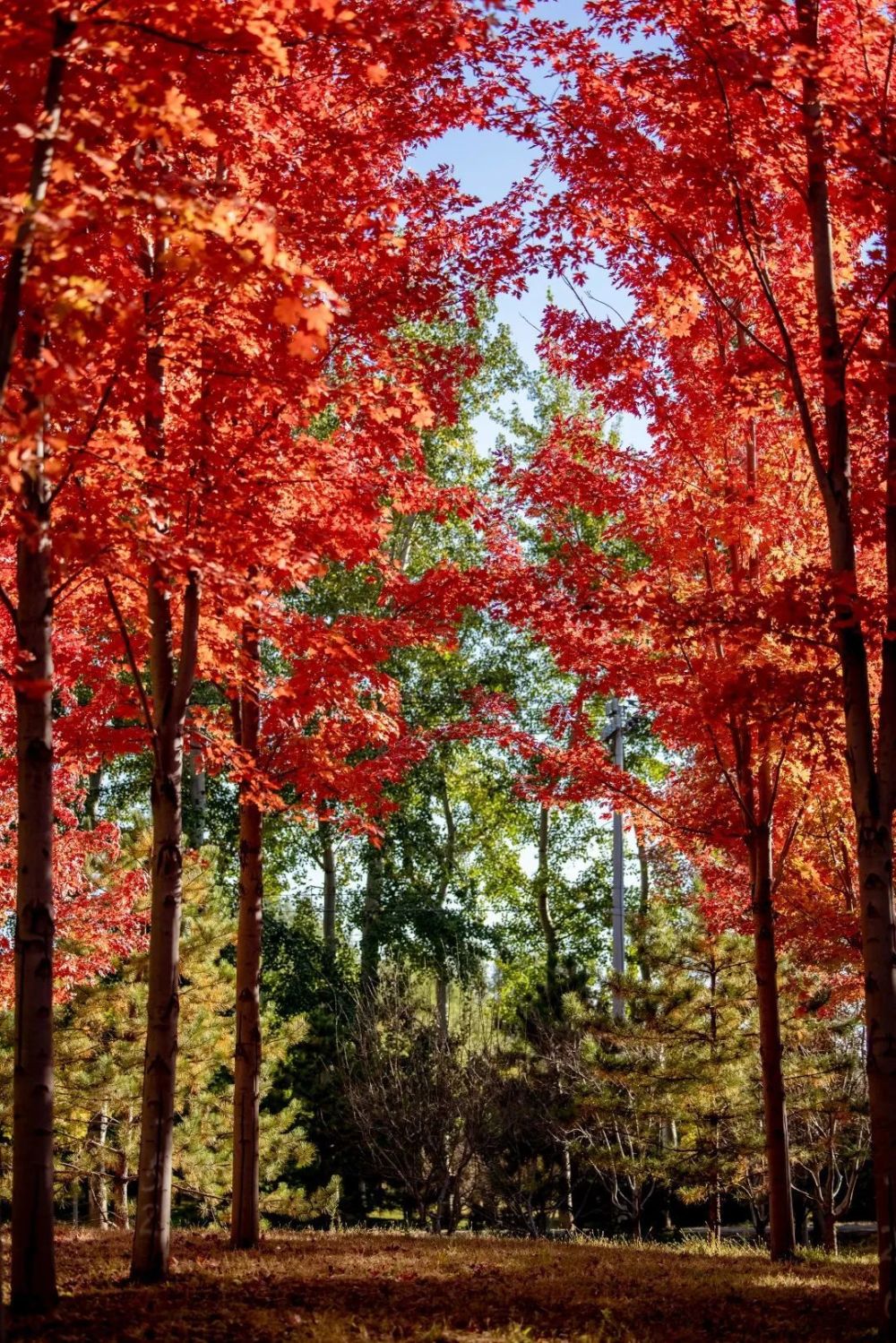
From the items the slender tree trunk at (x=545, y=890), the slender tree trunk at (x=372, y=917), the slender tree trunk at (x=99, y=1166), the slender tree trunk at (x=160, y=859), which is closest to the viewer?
the slender tree trunk at (x=160, y=859)

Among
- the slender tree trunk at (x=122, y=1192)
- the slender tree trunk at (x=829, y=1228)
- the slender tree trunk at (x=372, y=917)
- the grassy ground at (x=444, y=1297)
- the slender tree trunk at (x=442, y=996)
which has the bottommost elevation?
the slender tree trunk at (x=829, y=1228)

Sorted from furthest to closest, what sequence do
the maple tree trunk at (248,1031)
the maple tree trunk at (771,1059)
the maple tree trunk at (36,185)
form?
1. the maple tree trunk at (771,1059)
2. the maple tree trunk at (248,1031)
3. the maple tree trunk at (36,185)

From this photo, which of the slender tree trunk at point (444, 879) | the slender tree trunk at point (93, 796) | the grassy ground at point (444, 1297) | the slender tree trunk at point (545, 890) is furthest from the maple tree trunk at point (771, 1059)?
the slender tree trunk at point (93, 796)

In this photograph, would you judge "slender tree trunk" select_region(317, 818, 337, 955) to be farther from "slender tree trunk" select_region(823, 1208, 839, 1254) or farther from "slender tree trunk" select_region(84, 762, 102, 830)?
"slender tree trunk" select_region(823, 1208, 839, 1254)

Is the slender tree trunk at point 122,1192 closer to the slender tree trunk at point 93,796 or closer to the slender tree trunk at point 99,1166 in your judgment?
the slender tree trunk at point 99,1166

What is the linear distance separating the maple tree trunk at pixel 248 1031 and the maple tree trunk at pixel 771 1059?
152 inches

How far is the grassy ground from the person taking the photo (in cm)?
533

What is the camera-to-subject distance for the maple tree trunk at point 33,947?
5.42 metres

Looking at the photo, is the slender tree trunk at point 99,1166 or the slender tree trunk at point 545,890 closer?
the slender tree trunk at point 99,1166

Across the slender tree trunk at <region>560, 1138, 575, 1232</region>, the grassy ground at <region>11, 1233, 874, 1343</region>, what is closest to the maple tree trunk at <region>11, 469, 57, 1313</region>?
the grassy ground at <region>11, 1233, 874, 1343</region>

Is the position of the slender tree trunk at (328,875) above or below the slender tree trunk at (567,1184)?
above

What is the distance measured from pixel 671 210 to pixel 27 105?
4178mm

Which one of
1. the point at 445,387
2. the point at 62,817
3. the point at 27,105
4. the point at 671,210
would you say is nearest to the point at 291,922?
the point at 62,817

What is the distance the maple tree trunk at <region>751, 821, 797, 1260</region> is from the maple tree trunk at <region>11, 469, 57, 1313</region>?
19.2ft
